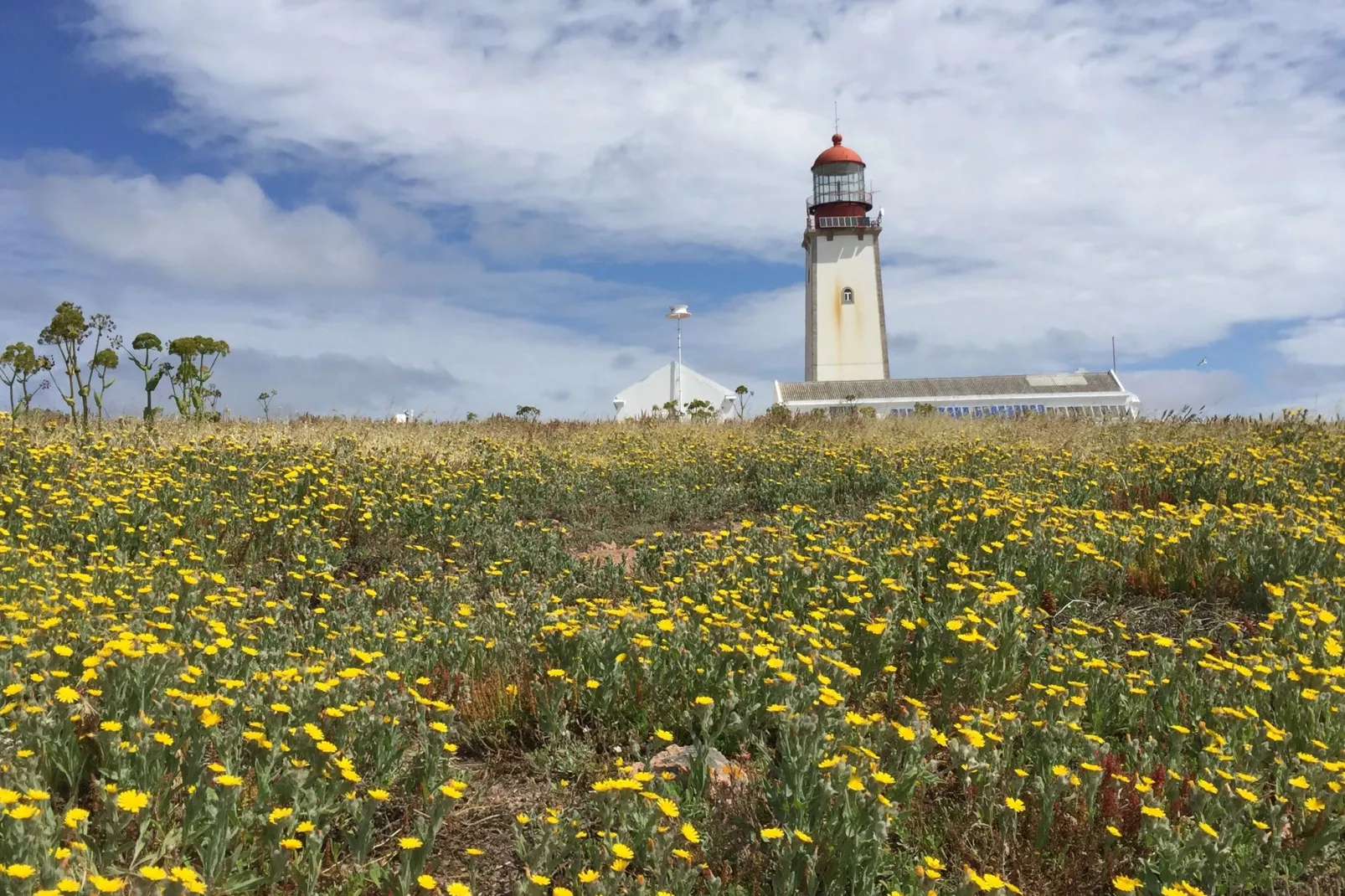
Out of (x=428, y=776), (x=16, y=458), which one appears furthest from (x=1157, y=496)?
(x=16, y=458)

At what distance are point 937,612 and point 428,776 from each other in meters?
2.88

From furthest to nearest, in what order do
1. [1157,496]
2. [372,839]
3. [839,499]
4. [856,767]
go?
[839,499] < [1157,496] < [372,839] < [856,767]

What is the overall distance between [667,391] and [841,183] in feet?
49.3

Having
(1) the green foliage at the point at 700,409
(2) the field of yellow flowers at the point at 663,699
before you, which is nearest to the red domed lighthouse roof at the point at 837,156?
(1) the green foliage at the point at 700,409

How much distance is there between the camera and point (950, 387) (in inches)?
1735

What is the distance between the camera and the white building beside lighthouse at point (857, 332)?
42.9 meters

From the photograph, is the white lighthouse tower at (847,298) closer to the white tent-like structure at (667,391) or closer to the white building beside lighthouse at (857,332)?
the white building beside lighthouse at (857,332)

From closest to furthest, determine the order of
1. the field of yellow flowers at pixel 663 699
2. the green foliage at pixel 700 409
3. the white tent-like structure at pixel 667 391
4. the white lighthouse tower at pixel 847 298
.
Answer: the field of yellow flowers at pixel 663 699 → the green foliage at pixel 700 409 → the white tent-like structure at pixel 667 391 → the white lighthouse tower at pixel 847 298

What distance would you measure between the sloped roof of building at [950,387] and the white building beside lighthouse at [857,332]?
0.04m

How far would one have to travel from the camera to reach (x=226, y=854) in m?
3.12

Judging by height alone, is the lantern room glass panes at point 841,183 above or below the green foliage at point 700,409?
above

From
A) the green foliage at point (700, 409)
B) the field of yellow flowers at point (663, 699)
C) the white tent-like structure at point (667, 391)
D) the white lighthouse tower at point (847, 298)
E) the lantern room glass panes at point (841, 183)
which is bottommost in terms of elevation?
the field of yellow flowers at point (663, 699)

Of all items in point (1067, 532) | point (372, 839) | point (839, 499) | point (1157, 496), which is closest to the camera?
point (372, 839)

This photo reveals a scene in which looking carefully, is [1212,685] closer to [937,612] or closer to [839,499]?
[937,612]
